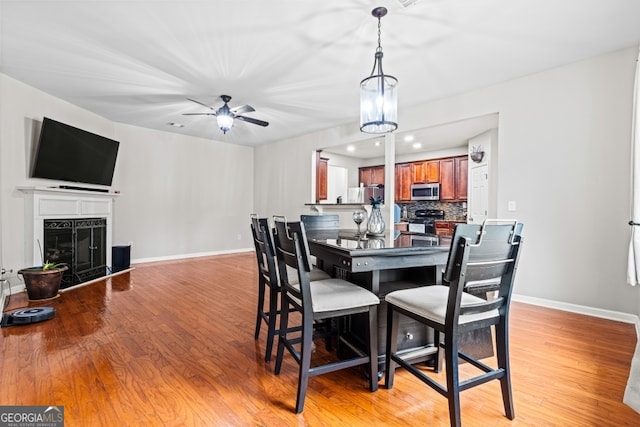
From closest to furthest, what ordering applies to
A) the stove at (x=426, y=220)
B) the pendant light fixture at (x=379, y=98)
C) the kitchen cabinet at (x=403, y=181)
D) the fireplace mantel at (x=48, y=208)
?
the pendant light fixture at (x=379, y=98) → the fireplace mantel at (x=48, y=208) → the stove at (x=426, y=220) → the kitchen cabinet at (x=403, y=181)

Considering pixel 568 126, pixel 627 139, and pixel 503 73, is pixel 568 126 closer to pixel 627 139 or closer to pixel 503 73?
pixel 627 139

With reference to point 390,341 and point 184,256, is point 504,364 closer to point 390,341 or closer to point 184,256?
point 390,341

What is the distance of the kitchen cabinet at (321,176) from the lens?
6562 millimetres

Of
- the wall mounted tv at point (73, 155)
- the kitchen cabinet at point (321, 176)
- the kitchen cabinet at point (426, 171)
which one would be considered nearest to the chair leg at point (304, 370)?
the wall mounted tv at point (73, 155)

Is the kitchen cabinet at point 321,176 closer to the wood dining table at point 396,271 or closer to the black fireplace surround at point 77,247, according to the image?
the black fireplace surround at point 77,247

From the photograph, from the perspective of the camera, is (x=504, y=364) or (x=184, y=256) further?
(x=184, y=256)

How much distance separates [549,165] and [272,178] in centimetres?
533

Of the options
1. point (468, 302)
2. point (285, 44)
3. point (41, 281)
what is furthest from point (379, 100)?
point (41, 281)

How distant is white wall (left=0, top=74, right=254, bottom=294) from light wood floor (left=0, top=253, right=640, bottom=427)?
1866 millimetres

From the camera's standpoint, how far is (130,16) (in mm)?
2490

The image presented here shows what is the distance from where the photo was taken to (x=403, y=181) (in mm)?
7559

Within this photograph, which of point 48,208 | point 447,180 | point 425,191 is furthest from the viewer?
point 425,191
